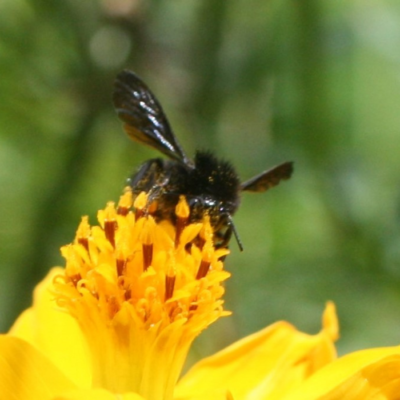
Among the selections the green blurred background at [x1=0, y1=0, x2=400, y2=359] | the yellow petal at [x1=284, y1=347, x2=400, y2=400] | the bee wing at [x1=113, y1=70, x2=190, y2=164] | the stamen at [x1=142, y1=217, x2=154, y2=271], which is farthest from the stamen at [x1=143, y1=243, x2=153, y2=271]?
the green blurred background at [x1=0, y1=0, x2=400, y2=359]

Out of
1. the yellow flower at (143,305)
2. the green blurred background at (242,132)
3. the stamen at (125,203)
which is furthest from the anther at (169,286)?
the green blurred background at (242,132)

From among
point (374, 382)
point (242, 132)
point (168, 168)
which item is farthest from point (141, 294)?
point (242, 132)

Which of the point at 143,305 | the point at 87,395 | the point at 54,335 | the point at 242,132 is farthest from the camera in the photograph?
the point at 242,132

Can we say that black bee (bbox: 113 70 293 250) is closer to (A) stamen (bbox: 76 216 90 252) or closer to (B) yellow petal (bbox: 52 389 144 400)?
(A) stamen (bbox: 76 216 90 252)

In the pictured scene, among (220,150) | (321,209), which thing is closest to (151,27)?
(220,150)

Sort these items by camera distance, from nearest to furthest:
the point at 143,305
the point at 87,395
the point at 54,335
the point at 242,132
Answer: the point at 87,395 → the point at 143,305 → the point at 54,335 → the point at 242,132

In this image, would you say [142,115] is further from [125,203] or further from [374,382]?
[374,382]

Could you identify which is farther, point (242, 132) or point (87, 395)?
point (242, 132)
